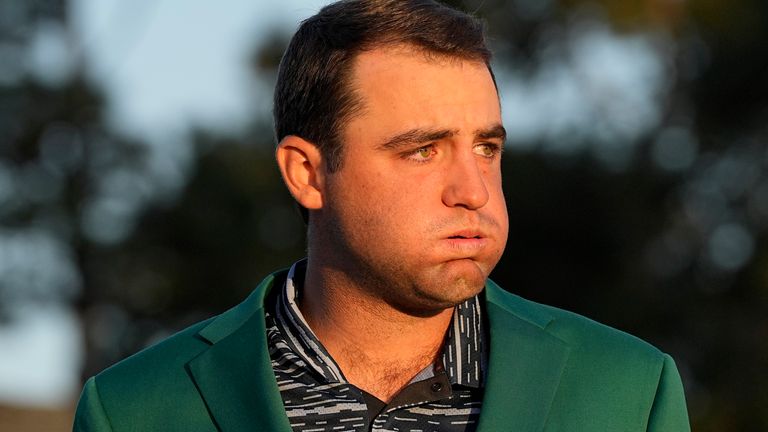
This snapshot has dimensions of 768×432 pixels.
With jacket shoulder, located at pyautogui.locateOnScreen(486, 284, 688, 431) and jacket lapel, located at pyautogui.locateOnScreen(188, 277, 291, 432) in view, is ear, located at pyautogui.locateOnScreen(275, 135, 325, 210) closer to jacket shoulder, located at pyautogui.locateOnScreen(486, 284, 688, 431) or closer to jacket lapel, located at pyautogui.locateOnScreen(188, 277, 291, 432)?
jacket lapel, located at pyautogui.locateOnScreen(188, 277, 291, 432)

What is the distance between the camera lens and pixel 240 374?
4.08 metres

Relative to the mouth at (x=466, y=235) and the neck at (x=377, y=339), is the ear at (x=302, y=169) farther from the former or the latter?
the mouth at (x=466, y=235)

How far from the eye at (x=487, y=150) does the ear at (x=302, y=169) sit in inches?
18.2

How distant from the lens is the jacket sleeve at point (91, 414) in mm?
4090

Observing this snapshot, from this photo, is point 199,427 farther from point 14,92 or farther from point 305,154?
point 14,92

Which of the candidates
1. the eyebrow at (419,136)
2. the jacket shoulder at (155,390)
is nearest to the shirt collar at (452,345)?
the jacket shoulder at (155,390)

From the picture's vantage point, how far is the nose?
12.8 ft

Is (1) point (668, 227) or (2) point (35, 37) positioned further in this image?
(2) point (35, 37)

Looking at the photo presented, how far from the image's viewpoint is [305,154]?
4.33 metres

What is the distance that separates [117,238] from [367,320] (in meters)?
21.0

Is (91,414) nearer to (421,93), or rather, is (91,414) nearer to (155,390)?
(155,390)

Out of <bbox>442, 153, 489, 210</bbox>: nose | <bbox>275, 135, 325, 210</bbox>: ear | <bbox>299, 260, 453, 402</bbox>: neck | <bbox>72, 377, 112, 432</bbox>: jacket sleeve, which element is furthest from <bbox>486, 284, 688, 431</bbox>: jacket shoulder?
<bbox>72, 377, 112, 432</bbox>: jacket sleeve

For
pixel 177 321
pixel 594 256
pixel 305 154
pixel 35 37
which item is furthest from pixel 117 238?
pixel 305 154

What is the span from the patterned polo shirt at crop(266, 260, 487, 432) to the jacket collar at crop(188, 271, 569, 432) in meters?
0.07
